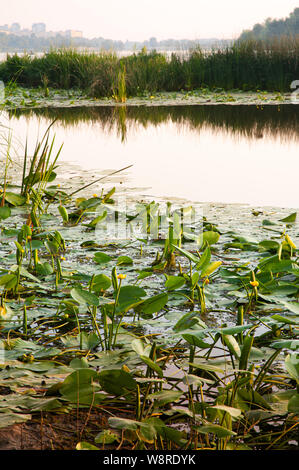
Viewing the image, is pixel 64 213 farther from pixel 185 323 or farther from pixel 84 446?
pixel 84 446

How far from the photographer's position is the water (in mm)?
4152

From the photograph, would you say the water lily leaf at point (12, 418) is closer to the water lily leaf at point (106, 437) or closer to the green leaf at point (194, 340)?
the water lily leaf at point (106, 437)

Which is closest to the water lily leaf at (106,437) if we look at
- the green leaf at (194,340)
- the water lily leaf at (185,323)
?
the green leaf at (194,340)

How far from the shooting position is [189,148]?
235 inches

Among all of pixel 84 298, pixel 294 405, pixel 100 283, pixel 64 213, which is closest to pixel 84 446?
pixel 294 405

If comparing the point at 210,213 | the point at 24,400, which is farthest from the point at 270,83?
the point at 24,400

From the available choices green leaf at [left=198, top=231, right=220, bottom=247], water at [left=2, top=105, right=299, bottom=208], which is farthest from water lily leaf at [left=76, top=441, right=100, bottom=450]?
water at [left=2, top=105, right=299, bottom=208]

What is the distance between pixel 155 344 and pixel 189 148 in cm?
486

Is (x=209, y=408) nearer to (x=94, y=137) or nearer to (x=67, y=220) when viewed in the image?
(x=67, y=220)

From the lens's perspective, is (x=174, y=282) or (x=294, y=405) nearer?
(x=294, y=405)

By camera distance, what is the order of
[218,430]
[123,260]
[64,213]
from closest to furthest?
[218,430], [123,260], [64,213]

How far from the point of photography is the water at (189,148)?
13.6 ft

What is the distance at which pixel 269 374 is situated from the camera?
4.81 feet

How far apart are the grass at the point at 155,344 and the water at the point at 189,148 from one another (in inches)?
53.4
